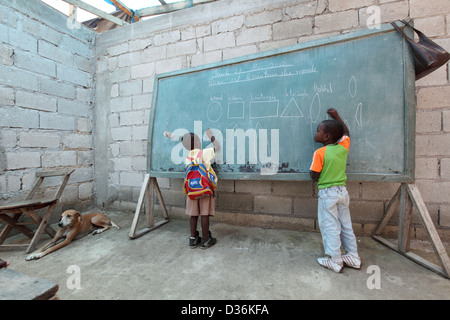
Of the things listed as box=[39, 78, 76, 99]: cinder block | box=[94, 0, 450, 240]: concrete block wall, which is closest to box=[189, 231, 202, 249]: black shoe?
box=[94, 0, 450, 240]: concrete block wall

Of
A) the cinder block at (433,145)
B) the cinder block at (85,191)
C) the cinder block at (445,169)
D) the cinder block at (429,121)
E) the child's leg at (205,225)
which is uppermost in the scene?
the cinder block at (429,121)

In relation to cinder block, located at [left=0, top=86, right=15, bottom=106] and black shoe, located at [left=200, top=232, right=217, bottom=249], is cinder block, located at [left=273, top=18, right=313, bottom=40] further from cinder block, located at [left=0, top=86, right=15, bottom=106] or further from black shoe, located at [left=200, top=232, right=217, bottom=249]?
cinder block, located at [left=0, top=86, right=15, bottom=106]

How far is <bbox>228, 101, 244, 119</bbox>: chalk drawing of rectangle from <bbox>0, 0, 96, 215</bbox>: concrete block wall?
120 inches

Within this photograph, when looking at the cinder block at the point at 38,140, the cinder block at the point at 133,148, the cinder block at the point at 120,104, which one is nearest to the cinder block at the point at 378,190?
the cinder block at the point at 133,148

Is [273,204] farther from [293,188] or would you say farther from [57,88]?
[57,88]

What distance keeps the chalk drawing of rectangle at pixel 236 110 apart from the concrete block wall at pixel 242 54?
1.03 metres

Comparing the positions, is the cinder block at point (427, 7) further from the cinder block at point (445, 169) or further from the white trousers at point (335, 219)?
the white trousers at point (335, 219)

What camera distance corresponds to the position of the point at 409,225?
84.7 inches

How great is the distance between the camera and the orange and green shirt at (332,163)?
1.97 m

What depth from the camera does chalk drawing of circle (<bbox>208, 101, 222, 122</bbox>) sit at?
272cm

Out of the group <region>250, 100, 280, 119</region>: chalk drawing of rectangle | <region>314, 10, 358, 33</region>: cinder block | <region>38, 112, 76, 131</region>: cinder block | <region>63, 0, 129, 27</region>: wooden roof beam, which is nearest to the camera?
<region>250, 100, 280, 119</region>: chalk drawing of rectangle

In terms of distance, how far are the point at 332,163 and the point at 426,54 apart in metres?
1.27

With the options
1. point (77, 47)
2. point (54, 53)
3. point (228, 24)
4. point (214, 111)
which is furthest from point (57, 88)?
point (228, 24)

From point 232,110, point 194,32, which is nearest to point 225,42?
point 194,32
